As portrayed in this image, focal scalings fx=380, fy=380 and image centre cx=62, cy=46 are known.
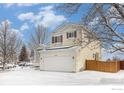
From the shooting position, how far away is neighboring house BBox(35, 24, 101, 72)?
5.58 meters

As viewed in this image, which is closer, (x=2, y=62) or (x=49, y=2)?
(x=49, y=2)

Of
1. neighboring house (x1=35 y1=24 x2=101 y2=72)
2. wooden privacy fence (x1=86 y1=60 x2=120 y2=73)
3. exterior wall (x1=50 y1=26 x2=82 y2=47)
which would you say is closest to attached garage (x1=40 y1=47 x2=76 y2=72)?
neighboring house (x1=35 y1=24 x2=101 y2=72)

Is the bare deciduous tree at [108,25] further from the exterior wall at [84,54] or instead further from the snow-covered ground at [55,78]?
the snow-covered ground at [55,78]

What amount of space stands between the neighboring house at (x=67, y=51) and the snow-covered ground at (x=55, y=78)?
0.16 metres

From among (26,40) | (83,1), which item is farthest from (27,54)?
(83,1)

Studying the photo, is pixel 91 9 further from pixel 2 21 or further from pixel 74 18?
pixel 2 21

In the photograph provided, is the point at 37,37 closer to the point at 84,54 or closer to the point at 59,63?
the point at 59,63

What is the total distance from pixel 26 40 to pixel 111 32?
1.30 metres

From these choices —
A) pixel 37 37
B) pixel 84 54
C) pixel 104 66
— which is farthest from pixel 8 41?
pixel 104 66

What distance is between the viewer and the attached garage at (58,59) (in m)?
5.71

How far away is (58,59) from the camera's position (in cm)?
609

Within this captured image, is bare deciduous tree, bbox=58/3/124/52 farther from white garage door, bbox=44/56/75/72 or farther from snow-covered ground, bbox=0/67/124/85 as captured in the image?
white garage door, bbox=44/56/75/72

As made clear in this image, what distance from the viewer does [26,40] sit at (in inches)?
205

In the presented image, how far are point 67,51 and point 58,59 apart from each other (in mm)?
194
